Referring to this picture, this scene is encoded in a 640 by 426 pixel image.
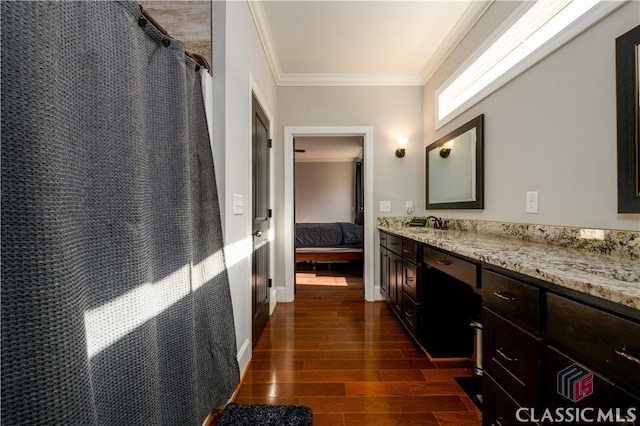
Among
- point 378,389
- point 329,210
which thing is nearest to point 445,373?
point 378,389

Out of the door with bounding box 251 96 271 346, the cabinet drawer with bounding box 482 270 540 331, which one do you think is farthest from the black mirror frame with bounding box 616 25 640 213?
the door with bounding box 251 96 271 346

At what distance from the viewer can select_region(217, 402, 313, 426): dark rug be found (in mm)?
1374

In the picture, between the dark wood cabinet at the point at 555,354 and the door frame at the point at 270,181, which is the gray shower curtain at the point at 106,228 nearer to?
the door frame at the point at 270,181

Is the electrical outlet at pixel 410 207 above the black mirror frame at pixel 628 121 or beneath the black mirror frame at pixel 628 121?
beneath

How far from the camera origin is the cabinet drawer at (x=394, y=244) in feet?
8.00

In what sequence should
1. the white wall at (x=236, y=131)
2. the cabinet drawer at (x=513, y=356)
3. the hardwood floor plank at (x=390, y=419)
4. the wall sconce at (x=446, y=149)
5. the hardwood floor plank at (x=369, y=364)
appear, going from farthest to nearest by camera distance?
the wall sconce at (x=446, y=149)
the hardwood floor plank at (x=369, y=364)
the white wall at (x=236, y=131)
the hardwood floor plank at (x=390, y=419)
the cabinet drawer at (x=513, y=356)

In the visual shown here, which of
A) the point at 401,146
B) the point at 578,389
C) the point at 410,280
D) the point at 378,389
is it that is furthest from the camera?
the point at 401,146

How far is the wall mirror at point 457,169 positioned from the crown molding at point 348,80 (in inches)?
36.2

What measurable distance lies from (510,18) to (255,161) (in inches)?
83.0

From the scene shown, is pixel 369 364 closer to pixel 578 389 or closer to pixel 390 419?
pixel 390 419

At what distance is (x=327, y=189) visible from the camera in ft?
26.1

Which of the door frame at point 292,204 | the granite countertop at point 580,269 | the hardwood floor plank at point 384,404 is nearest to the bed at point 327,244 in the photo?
the door frame at point 292,204

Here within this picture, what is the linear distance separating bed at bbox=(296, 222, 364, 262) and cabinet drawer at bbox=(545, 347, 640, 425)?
391 centimetres

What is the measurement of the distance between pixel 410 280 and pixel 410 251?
25 cm
